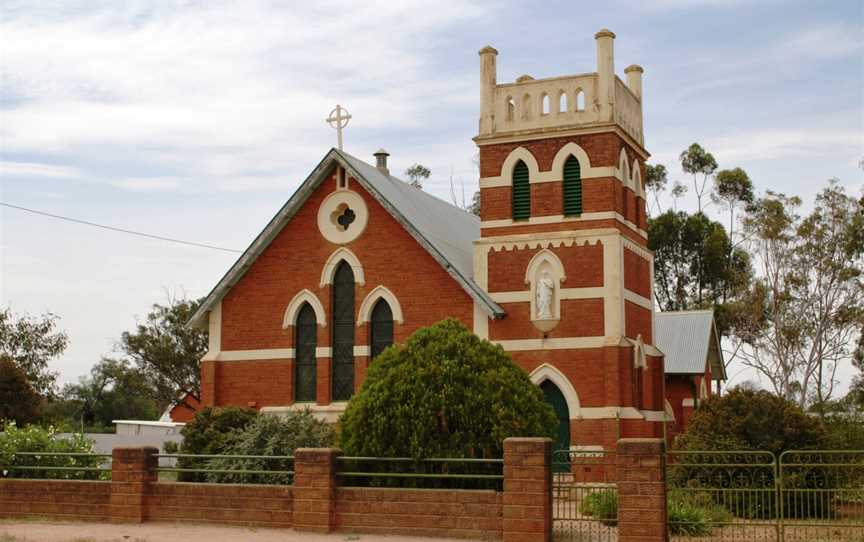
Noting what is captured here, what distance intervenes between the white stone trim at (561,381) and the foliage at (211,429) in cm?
683

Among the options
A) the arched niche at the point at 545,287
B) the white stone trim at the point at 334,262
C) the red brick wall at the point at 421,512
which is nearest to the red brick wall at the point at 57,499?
the red brick wall at the point at 421,512

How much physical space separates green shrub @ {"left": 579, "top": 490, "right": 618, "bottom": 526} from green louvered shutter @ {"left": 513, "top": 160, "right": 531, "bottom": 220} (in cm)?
1106

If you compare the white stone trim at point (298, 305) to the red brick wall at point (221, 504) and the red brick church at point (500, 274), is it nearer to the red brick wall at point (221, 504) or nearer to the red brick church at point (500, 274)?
the red brick church at point (500, 274)

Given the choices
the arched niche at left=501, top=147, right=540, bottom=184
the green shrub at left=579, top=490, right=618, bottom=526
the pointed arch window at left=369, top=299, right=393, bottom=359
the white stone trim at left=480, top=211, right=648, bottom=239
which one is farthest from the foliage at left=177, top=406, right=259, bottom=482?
the arched niche at left=501, top=147, right=540, bottom=184

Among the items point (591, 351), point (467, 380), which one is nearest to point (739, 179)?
point (591, 351)

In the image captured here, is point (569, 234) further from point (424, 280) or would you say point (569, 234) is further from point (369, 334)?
point (369, 334)

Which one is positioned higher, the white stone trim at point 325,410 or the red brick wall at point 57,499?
the white stone trim at point 325,410

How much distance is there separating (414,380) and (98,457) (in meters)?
6.85

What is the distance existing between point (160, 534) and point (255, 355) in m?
12.1

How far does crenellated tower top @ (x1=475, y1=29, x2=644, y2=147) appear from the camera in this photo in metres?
27.9

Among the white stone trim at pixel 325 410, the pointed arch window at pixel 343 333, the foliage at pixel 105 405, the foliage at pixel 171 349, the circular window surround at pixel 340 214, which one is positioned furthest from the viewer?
the foliage at pixel 105 405

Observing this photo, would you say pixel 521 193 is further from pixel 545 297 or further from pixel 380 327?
pixel 380 327

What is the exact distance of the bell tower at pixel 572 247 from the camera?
26875 mm

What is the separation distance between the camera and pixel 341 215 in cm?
3027
